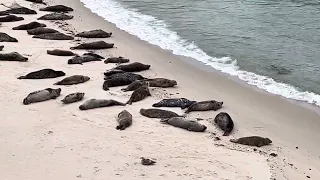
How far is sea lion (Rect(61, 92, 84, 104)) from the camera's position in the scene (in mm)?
10289

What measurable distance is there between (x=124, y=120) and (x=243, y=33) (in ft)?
25.7

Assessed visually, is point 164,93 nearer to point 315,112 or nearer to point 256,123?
point 256,123

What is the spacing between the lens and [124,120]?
9.30 m

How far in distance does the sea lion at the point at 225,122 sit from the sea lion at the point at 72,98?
2.80 m

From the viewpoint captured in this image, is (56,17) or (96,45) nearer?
(96,45)

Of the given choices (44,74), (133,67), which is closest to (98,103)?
(44,74)

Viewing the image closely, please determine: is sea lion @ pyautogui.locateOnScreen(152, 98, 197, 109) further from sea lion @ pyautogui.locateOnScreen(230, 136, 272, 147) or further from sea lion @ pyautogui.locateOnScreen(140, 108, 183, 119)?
sea lion @ pyautogui.locateOnScreen(230, 136, 272, 147)

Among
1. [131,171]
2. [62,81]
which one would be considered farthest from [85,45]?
[131,171]

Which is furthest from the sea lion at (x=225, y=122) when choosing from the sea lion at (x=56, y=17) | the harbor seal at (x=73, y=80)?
the sea lion at (x=56, y=17)

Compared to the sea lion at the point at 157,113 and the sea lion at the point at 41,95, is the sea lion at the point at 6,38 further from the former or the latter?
the sea lion at the point at 157,113

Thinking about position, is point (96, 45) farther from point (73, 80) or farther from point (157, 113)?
point (157, 113)

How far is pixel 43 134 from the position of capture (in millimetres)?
8656

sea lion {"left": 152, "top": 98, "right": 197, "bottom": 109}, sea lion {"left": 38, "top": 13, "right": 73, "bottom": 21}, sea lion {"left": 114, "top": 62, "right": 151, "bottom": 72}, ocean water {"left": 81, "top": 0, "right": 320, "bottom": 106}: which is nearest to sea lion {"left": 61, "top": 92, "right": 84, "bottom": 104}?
sea lion {"left": 152, "top": 98, "right": 197, "bottom": 109}

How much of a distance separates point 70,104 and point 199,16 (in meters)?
9.49
